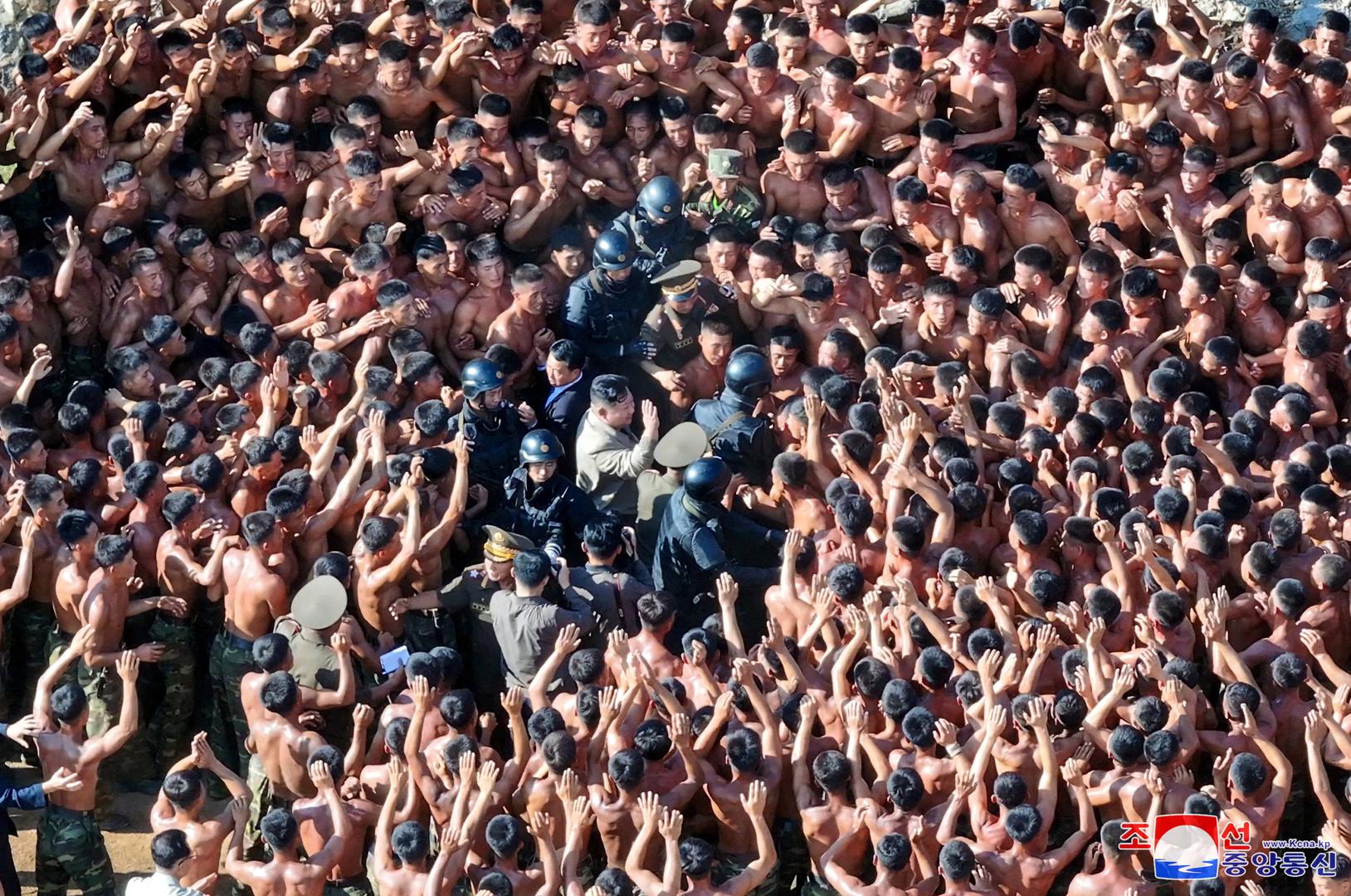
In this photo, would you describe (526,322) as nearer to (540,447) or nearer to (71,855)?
(540,447)

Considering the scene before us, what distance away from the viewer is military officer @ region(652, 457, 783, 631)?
13.8 m

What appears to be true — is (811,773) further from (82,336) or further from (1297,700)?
(82,336)

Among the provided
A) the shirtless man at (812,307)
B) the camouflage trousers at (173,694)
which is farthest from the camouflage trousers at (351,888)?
the shirtless man at (812,307)

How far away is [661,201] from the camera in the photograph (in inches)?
600

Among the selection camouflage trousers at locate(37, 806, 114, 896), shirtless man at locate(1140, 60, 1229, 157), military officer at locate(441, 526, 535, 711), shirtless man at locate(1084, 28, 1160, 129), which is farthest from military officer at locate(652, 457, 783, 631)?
shirtless man at locate(1140, 60, 1229, 157)

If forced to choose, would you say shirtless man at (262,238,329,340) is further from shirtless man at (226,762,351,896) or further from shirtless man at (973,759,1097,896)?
shirtless man at (973,759,1097,896)

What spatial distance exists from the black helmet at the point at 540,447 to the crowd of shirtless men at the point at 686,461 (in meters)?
0.15

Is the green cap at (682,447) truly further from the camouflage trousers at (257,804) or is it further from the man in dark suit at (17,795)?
the man in dark suit at (17,795)

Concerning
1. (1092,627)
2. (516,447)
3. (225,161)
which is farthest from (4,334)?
(1092,627)

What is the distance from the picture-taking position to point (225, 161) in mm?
16031

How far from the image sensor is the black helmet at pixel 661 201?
15250mm

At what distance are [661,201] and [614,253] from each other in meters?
0.55

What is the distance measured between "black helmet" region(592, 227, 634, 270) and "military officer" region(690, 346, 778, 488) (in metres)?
0.96

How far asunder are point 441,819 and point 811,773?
6.60 feet
